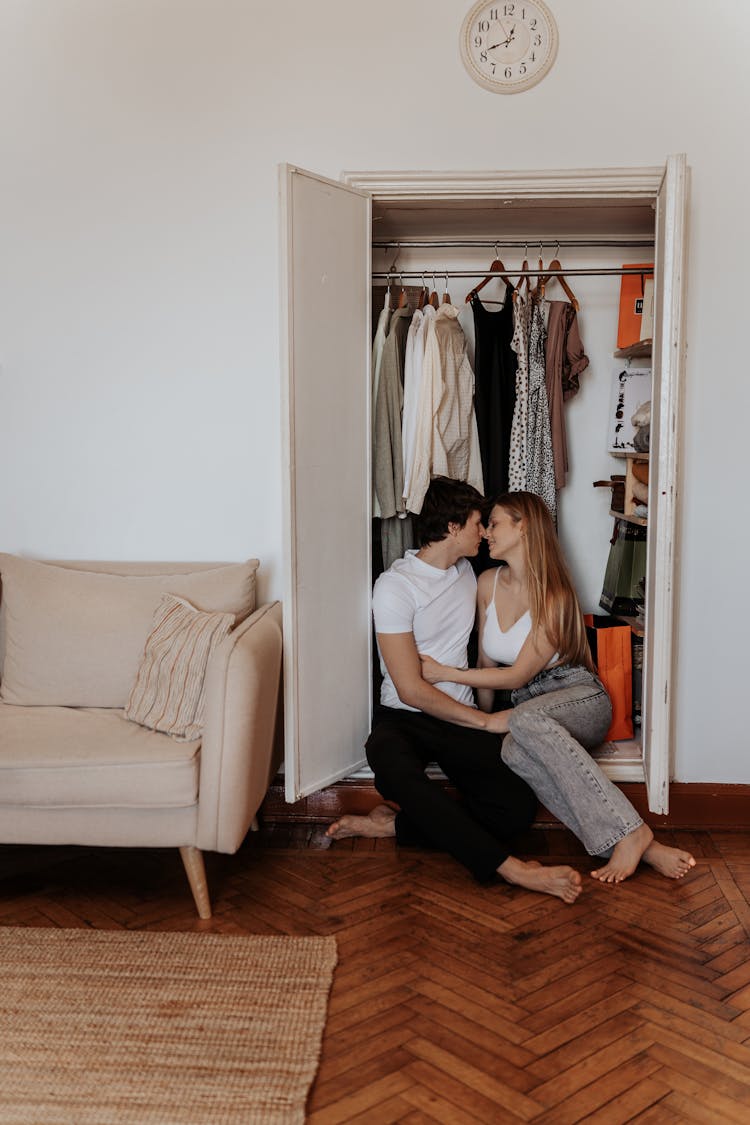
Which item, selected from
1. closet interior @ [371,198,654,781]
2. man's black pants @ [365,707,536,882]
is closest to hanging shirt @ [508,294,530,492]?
closet interior @ [371,198,654,781]

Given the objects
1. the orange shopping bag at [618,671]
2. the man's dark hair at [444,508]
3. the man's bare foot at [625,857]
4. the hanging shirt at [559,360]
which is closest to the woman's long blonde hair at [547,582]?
the man's dark hair at [444,508]

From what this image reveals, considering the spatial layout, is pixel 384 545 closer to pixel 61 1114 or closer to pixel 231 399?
pixel 231 399

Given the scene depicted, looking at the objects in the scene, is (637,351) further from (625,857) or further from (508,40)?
(625,857)

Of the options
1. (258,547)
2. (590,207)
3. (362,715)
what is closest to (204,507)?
(258,547)

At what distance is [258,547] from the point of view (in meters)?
3.40

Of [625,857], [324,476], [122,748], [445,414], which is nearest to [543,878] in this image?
[625,857]

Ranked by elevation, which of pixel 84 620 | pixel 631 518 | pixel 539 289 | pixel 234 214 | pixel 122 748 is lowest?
pixel 122 748

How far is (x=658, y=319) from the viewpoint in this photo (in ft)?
10.1

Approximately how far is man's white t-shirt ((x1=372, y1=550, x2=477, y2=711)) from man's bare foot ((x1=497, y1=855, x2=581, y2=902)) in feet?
1.95

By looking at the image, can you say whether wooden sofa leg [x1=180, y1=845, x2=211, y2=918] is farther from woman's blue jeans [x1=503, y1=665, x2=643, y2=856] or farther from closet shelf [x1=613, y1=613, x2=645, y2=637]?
closet shelf [x1=613, y1=613, x2=645, y2=637]

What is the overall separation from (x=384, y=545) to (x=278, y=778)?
34.8 inches

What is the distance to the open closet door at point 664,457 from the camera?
2881mm

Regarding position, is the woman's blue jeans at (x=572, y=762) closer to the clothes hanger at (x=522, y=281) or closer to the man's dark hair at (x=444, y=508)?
the man's dark hair at (x=444, y=508)

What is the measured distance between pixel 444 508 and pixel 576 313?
3.87ft
